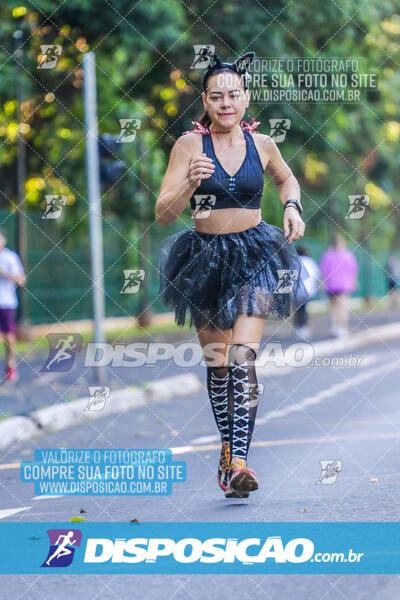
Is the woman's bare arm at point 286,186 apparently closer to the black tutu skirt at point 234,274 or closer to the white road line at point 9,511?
the black tutu skirt at point 234,274

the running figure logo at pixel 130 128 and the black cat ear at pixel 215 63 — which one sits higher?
the black cat ear at pixel 215 63

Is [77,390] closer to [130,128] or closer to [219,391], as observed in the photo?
[130,128]

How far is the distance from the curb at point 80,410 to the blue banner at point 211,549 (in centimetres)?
397

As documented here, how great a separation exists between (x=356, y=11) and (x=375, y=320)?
1256cm

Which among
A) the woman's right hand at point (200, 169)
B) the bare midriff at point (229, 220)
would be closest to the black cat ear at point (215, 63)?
the woman's right hand at point (200, 169)

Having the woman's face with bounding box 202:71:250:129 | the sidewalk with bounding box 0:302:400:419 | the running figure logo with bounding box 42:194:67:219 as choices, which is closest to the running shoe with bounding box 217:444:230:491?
the woman's face with bounding box 202:71:250:129

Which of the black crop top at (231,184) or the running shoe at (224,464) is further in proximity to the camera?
the running shoe at (224,464)

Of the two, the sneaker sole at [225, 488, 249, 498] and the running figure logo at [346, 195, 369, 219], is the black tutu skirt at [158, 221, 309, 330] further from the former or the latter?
the running figure logo at [346, 195, 369, 219]

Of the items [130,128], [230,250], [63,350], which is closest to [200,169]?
[230,250]

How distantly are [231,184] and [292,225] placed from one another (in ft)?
1.02

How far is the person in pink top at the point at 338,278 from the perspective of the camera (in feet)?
64.5

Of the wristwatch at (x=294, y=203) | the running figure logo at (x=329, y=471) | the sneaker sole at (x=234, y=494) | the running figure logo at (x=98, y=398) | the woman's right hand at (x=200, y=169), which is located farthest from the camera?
the running figure logo at (x=98, y=398)

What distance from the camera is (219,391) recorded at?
570 centimetres
